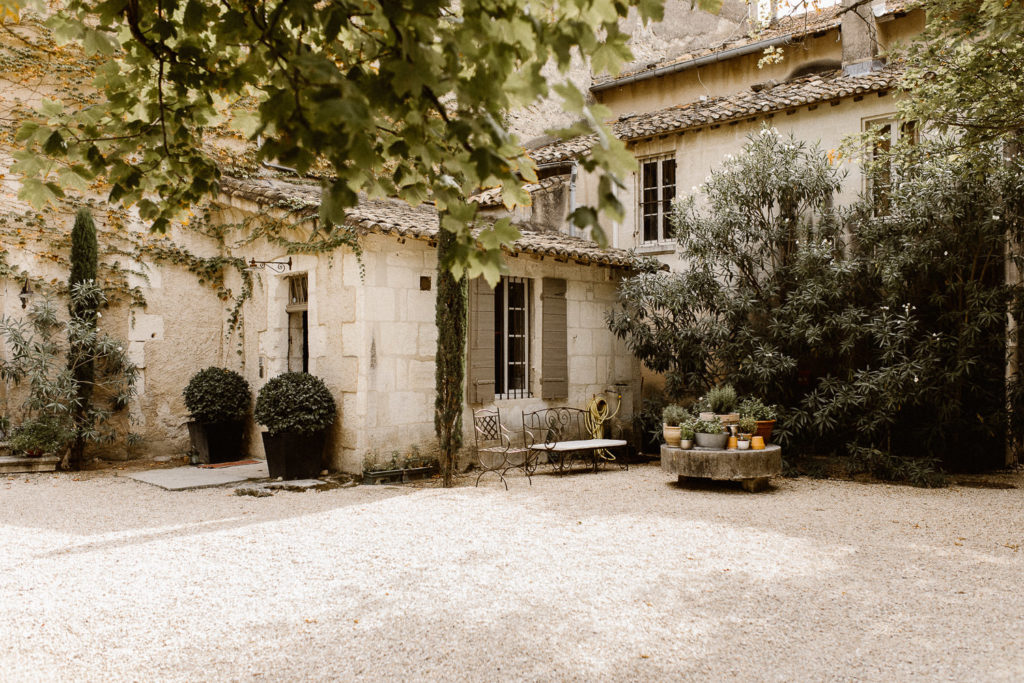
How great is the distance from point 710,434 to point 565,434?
2.96 m

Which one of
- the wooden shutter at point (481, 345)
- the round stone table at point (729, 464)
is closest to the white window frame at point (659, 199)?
the wooden shutter at point (481, 345)

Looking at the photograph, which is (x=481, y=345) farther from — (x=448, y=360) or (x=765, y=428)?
(x=765, y=428)

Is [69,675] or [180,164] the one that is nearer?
[180,164]

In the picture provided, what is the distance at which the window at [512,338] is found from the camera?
1007 cm

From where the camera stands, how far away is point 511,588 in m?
4.38

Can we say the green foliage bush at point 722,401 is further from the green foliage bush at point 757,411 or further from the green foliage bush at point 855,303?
the green foliage bush at point 855,303

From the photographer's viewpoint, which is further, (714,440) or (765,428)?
(765,428)

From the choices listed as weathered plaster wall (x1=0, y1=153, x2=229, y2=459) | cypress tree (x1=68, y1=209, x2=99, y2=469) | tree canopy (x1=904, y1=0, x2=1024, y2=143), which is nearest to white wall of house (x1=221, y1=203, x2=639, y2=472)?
weathered plaster wall (x1=0, y1=153, x2=229, y2=459)

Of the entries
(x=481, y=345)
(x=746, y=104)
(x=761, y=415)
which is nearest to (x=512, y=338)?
(x=481, y=345)

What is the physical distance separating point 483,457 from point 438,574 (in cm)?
486

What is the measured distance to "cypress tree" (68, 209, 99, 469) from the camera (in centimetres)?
912

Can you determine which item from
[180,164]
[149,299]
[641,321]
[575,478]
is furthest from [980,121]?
[149,299]

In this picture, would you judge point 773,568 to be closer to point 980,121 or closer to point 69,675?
point 69,675

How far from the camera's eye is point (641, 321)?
10555 millimetres
